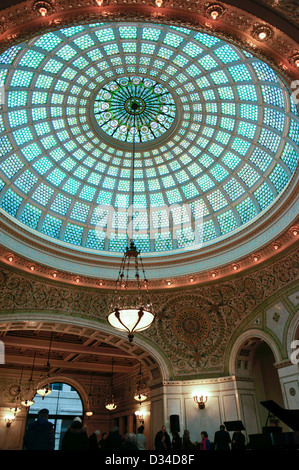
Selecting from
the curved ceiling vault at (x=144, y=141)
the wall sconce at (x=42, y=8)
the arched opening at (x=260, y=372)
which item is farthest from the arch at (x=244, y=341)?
the wall sconce at (x=42, y=8)

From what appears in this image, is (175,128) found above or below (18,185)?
above

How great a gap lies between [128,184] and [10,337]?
960 cm

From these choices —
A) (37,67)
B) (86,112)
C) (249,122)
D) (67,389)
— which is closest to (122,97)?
(86,112)

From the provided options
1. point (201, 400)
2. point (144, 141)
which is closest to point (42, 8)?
point (144, 141)

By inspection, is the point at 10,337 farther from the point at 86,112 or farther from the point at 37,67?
the point at 37,67

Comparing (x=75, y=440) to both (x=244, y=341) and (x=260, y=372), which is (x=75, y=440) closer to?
(x=244, y=341)

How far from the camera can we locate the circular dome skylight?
11461mm

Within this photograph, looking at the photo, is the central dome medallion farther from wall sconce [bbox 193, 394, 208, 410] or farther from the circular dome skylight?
wall sconce [bbox 193, 394, 208, 410]

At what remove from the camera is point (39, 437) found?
16.4 ft

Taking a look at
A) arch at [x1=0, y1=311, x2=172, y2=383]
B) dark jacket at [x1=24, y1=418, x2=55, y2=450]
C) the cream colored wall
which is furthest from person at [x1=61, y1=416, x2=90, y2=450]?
the cream colored wall

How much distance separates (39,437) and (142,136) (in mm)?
12363

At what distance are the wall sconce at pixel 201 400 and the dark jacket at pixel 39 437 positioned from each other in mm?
10786

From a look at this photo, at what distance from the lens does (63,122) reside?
544 inches

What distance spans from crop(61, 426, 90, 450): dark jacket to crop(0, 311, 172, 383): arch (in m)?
9.45
